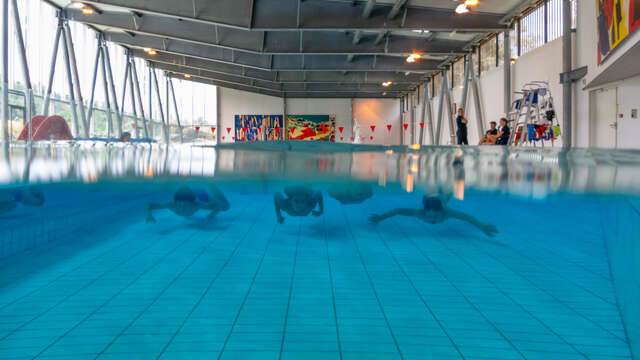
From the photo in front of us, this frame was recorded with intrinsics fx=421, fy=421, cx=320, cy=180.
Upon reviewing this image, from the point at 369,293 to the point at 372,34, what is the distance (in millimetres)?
12675

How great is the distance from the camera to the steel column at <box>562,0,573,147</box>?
348 inches

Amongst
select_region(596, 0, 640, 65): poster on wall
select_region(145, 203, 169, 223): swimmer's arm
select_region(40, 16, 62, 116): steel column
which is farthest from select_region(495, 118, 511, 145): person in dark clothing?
select_region(40, 16, 62, 116): steel column

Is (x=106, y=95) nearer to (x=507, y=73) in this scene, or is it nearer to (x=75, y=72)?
(x=75, y=72)

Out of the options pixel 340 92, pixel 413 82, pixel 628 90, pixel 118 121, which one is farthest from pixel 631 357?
pixel 340 92

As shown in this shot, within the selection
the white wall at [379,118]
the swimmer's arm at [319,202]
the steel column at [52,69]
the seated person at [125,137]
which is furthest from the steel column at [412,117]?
the swimmer's arm at [319,202]

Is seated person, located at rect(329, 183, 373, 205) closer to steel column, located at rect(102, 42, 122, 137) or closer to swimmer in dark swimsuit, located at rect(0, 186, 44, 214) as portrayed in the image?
swimmer in dark swimsuit, located at rect(0, 186, 44, 214)

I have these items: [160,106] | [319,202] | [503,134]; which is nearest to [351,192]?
[319,202]

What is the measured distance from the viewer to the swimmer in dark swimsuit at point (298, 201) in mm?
1875

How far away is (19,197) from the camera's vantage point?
1.71 meters

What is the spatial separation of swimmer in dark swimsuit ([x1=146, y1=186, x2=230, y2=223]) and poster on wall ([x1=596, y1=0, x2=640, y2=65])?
18.3 feet

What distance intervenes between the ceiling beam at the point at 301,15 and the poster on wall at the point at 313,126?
1540cm

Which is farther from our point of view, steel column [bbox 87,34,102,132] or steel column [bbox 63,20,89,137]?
steel column [bbox 87,34,102,132]

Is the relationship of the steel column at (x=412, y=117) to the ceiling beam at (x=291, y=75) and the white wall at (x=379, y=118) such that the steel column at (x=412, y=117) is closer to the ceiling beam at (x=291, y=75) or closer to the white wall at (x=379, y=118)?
the white wall at (x=379, y=118)

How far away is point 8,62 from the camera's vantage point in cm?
913
